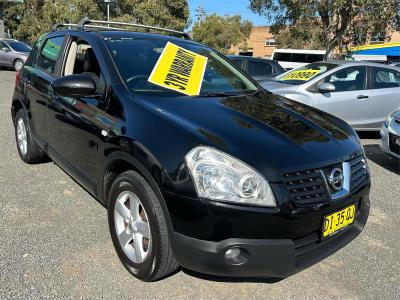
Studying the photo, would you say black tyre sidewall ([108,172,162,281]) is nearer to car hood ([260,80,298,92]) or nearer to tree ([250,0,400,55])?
car hood ([260,80,298,92])

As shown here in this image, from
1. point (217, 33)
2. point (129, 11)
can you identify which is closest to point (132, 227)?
point (129, 11)

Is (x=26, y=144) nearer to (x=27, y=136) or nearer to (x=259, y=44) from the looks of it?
(x=27, y=136)

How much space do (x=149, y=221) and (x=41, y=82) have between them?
100 inches

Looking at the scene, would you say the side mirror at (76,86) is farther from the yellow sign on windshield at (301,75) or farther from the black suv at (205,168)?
the yellow sign on windshield at (301,75)

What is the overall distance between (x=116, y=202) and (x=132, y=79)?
97 cm

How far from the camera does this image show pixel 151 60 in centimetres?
352

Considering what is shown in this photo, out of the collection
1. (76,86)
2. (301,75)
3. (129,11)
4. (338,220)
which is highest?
(129,11)

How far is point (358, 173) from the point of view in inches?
114

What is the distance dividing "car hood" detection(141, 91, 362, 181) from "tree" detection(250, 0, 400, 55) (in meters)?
12.6

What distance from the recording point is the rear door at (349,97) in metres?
7.21

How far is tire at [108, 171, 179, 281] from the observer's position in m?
2.51

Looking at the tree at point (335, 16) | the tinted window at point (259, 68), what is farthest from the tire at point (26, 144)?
the tree at point (335, 16)

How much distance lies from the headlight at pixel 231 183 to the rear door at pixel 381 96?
19.6 ft

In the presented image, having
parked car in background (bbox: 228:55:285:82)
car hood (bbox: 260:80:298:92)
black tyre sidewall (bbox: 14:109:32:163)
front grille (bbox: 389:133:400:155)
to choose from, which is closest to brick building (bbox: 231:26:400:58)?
parked car in background (bbox: 228:55:285:82)
